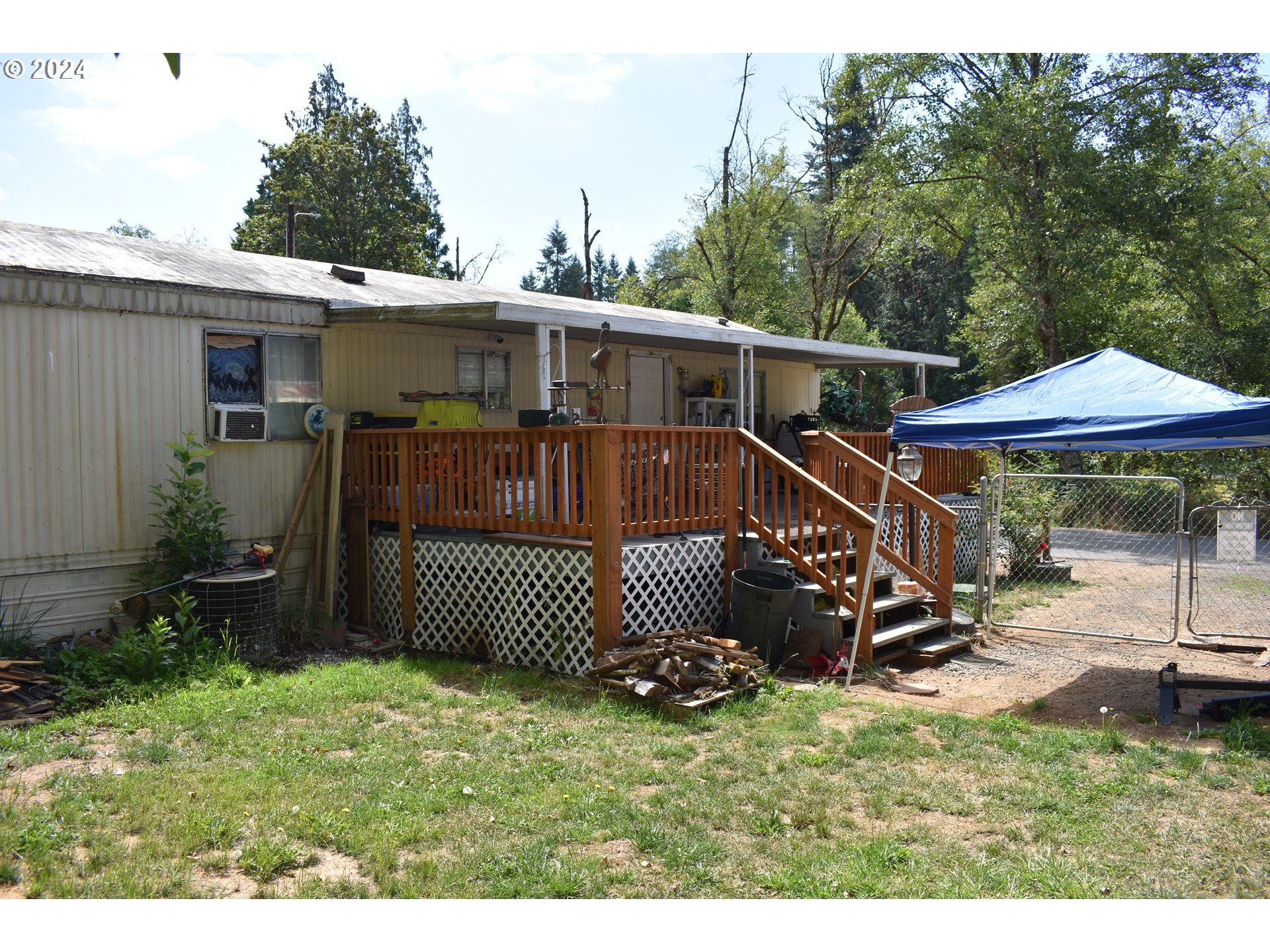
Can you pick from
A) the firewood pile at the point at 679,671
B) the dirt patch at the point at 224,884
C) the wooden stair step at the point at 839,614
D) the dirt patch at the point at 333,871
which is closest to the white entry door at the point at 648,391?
the wooden stair step at the point at 839,614

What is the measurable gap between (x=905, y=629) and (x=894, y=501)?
66.0 inches

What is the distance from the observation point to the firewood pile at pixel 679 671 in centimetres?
578

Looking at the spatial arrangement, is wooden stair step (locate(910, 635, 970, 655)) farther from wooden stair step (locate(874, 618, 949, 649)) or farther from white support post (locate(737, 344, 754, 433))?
white support post (locate(737, 344, 754, 433))

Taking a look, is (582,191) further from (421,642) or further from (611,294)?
(611,294)

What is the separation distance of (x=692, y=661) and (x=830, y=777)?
1.71m

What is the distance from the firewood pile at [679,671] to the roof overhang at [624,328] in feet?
10.3

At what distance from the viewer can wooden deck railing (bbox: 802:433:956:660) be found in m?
7.79

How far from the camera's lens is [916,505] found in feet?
26.2

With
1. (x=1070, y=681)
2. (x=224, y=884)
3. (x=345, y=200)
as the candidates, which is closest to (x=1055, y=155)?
(x=1070, y=681)

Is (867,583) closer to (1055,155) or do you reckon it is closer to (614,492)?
(614,492)

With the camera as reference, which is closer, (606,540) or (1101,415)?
(1101,415)

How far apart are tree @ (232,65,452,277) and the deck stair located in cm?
2428

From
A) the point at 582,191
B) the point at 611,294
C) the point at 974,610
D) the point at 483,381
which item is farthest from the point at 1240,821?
the point at 611,294

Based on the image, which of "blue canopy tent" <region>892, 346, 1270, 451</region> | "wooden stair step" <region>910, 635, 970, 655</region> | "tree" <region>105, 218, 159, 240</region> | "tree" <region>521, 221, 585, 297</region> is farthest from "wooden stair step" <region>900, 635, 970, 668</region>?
"tree" <region>521, 221, 585, 297</region>
